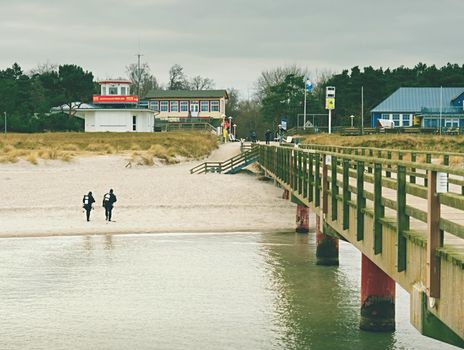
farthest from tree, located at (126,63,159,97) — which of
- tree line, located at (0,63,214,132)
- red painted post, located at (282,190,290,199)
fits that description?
red painted post, located at (282,190,290,199)

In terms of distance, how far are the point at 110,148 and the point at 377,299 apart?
4745 centimetres

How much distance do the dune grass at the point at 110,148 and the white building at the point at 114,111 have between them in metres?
15.6

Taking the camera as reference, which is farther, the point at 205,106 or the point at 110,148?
the point at 205,106

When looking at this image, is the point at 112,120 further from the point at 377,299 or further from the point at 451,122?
the point at 377,299

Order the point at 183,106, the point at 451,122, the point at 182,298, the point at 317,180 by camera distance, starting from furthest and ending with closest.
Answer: the point at 183,106, the point at 451,122, the point at 182,298, the point at 317,180

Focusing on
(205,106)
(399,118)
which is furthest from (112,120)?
(399,118)

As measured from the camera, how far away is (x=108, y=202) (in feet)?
105

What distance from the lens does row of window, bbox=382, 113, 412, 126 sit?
9294cm

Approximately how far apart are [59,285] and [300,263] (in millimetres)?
7215

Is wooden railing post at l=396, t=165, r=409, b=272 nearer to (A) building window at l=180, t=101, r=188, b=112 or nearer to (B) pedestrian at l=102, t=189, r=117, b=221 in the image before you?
(B) pedestrian at l=102, t=189, r=117, b=221

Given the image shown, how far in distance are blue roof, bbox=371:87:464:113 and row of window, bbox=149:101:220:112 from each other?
86.2ft

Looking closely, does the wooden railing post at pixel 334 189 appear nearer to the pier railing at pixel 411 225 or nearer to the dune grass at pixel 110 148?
the pier railing at pixel 411 225

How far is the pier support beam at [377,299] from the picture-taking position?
49.1ft

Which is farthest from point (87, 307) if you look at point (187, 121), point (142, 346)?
point (187, 121)
